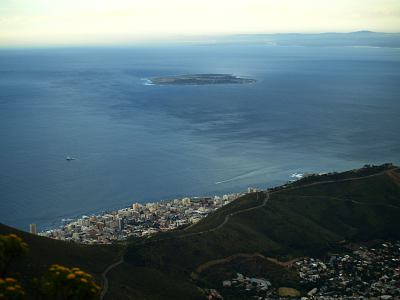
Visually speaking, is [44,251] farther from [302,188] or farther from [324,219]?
[302,188]

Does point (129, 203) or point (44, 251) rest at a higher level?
point (44, 251)

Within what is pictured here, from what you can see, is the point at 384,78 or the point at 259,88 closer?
A: the point at 259,88

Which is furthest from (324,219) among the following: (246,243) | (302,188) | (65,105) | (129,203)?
(65,105)

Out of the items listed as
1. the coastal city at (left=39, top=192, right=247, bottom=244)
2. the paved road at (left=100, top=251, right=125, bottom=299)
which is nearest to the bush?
the paved road at (left=100, top=251, right=125, bottom=299)

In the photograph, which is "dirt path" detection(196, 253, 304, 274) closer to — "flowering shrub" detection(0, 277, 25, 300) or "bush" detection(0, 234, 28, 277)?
Answer: "bush" detection(0, 234, 28, 277)

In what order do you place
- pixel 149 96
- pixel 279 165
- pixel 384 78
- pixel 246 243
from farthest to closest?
1. pixel 384 78
2. pixel 149 96
3. pixel 279 165
4. pixel 246 243

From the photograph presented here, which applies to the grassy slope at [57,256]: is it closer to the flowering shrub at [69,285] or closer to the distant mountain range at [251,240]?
the distant mountain range at [251,240]
